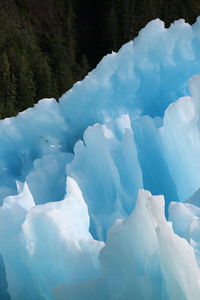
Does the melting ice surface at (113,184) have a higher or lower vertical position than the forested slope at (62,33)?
lower

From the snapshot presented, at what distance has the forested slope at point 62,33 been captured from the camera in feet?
39.1

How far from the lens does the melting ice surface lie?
1.51 m

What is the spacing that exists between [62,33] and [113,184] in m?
12.9

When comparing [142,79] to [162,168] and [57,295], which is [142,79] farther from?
[57,295]

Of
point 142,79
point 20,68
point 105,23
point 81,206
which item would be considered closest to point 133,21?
point 105,23

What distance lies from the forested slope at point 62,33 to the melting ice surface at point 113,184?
28.7 ft

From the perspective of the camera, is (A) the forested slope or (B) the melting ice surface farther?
(A) the forested slope

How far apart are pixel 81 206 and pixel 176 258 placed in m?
0.38

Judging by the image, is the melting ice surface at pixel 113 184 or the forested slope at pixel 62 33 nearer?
the melting ice surface at pixel 113 184

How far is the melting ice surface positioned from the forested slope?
28.7 ft

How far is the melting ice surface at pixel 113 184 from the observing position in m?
1.51

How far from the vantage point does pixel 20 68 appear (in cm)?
1149

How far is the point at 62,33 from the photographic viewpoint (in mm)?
14742

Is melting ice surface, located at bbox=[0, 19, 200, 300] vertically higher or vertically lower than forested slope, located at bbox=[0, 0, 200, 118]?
lower
